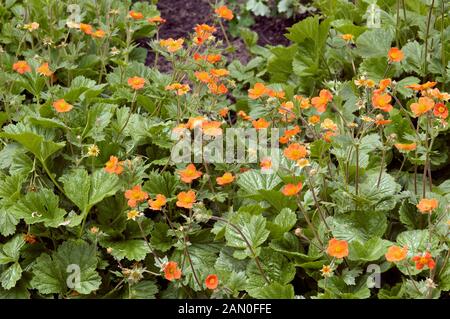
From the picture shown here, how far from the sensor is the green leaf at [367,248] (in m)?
2.36

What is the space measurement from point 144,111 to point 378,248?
1531mm

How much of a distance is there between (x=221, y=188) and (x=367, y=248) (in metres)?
0.73

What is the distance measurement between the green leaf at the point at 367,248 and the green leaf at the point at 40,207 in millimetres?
1063

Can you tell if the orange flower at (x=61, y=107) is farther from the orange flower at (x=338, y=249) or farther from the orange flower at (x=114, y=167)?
the orange flower at (x=338, y=249)

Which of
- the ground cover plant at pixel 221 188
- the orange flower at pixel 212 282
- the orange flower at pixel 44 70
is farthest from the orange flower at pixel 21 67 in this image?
the orange flower at pixel 212 282

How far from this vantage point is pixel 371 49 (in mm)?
3418

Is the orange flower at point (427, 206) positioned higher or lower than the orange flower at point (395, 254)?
higher

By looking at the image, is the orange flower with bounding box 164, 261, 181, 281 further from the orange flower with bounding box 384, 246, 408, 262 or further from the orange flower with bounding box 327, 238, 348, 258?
the orange flower with bounding box 384, 246, 408, 262

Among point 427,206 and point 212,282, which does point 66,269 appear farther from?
point 427,206

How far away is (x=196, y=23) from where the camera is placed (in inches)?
189

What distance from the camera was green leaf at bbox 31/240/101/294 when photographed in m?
2.47

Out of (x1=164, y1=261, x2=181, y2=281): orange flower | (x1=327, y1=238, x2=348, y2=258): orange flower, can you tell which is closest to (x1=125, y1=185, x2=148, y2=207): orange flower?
(x1=164, y1=261, x2=181, y2=281): orange flower

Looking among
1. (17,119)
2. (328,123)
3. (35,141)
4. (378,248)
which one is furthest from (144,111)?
(378,248)
